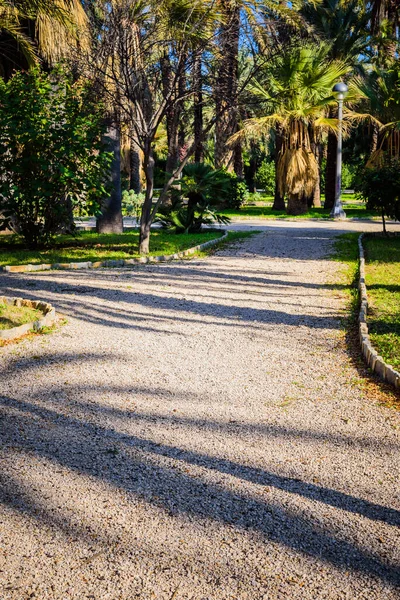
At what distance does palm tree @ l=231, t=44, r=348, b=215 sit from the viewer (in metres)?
22.4

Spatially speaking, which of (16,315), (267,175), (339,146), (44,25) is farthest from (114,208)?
(267,175)

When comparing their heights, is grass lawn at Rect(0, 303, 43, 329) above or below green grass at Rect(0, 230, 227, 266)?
below

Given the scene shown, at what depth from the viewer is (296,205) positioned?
81.3 ft

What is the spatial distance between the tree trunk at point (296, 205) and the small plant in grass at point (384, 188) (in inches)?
356

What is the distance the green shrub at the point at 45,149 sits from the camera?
11.1m

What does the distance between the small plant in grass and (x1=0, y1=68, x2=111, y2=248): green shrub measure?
20.6 feet

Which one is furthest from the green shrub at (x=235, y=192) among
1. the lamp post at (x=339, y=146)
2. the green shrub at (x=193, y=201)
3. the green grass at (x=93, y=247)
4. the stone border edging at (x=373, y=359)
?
the stone border edging at (x=373, y=359)

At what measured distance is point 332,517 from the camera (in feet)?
9.44

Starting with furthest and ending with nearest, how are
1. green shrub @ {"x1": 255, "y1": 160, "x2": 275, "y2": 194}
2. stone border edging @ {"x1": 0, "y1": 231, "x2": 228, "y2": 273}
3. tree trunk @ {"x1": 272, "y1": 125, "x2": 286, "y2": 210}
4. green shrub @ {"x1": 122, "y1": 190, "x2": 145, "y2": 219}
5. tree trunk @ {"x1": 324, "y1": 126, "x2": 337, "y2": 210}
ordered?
green shrub @ {"x1": 255, "y1": 160, "x2": 275, "y2": 194}, tree trunk @ {"x1": 324, "y1": 126, "x2": 337, "y2": 210}, tree trunk @ {"x1": 272, "y1": 125, "x2": 286, "y2": 210}, green shrub @ {"x1": 122, "y1": 190, "x2": 145, "y2": 219}, stone border edging @ {"x1": 0, "y1": 231, "x2": 228, "y2": 273}

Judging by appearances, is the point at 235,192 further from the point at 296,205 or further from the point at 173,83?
the point at 173,83

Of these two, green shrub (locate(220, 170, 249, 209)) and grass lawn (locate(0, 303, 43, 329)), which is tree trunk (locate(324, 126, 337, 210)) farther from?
grass lawn (locate(0, 303, 43, 329))

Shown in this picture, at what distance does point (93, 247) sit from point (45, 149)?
2.29 metres

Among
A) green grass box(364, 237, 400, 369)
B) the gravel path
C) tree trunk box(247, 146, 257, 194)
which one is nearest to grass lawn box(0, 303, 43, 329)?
the gravel path

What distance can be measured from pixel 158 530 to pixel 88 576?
0.40 metres
